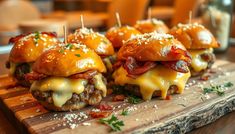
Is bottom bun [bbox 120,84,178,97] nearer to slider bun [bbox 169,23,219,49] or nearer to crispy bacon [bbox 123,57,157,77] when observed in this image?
crispy bacon [bbox 123,57,157,77]

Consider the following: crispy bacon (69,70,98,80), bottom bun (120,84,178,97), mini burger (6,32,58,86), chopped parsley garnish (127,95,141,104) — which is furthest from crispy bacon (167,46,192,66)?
mini burger (6,32,58,86)

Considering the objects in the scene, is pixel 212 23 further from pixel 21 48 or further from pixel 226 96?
pixel 21 48

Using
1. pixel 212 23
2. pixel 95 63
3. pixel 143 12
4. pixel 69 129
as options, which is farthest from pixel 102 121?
pixel 143 12

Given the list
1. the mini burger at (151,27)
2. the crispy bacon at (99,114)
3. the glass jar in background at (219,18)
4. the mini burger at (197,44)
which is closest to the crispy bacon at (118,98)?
the crispy bacon at (99,114)

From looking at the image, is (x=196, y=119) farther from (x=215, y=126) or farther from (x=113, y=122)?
(x=113, y=122)

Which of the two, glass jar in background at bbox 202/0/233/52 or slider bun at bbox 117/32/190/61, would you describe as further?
glass jar in background at bbox 202/0/233/52

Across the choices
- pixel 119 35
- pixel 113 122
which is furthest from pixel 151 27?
pixel 113 122
